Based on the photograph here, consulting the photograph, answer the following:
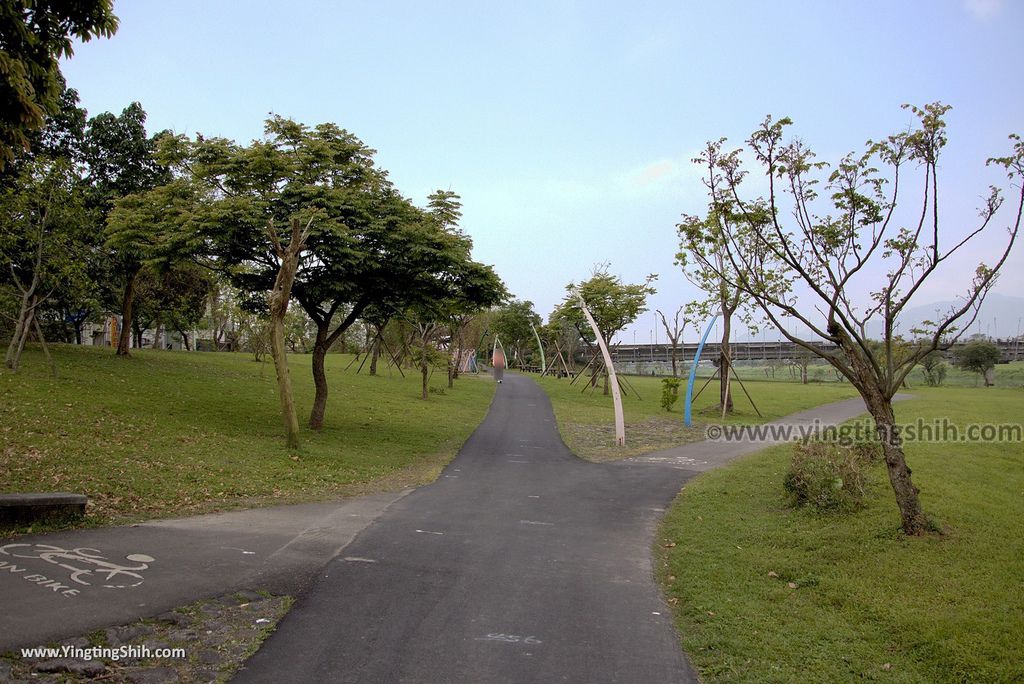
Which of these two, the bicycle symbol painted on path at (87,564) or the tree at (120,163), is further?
the tree at (120,163)

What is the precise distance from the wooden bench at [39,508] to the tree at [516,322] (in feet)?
200

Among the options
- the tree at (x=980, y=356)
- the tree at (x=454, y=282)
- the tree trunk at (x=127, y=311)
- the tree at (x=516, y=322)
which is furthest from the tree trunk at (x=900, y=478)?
the tree at (x=516, y=322)

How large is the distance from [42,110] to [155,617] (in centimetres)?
503

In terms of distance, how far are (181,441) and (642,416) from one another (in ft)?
62.5

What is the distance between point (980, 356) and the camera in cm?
4672

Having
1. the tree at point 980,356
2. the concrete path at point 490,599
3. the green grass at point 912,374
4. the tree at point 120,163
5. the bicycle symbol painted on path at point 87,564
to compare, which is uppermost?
the tree at point 120,163

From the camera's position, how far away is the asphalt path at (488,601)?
179 inches

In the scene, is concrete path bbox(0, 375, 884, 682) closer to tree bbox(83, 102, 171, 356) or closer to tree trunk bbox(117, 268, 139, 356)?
tree bbox(83, 102, 171, 356)

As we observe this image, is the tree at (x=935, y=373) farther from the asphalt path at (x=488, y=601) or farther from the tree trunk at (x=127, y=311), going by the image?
the tree trunk at (x=127, y=311)

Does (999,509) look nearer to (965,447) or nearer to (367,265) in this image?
(965,447)

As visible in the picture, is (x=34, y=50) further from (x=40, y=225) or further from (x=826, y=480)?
(x=40, y=225)

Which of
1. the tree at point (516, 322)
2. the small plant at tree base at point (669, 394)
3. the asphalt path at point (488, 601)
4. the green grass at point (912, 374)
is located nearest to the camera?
the asphalt path at point (488, 601)

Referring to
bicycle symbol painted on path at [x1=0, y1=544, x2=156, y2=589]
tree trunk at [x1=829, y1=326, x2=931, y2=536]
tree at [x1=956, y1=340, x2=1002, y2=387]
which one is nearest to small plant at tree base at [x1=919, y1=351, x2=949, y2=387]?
tree at [x1=956, y1=340, x2=1002, y2=387]

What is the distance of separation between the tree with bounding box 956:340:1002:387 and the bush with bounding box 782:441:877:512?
4582 centimetres
